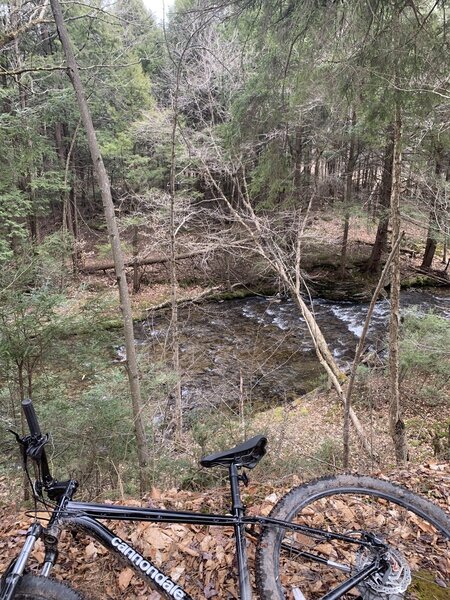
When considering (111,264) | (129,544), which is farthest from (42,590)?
(111,264)

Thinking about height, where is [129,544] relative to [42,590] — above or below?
below

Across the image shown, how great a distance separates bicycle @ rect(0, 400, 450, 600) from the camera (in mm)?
1387

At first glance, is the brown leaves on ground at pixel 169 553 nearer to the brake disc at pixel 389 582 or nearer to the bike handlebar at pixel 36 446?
the brake disc at pixel 389 582

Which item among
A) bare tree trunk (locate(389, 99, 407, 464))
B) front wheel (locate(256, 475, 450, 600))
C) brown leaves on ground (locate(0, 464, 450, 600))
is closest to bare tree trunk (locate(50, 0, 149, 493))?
brown leaves on ground (locate(0, 464, 450, 600))

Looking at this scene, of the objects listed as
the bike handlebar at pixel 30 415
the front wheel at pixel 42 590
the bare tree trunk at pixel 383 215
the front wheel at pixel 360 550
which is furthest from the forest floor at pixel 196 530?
the bare tree trunk at pixel 383 215

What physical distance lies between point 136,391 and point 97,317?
105cm

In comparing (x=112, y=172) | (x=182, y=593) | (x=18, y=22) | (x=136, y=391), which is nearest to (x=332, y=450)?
(x=136, y=391)

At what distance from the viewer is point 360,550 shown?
5.85 ft

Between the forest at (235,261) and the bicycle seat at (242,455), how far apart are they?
212 cm

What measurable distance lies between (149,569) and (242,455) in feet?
1.88

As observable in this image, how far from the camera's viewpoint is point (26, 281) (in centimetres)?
425

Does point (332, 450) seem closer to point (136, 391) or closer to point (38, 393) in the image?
point (136, 391)

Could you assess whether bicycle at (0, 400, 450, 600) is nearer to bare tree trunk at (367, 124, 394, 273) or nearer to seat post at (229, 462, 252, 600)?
seat post at (229, 462, 252, 600)

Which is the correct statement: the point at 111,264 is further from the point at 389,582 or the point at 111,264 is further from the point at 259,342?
the point at 389,582
